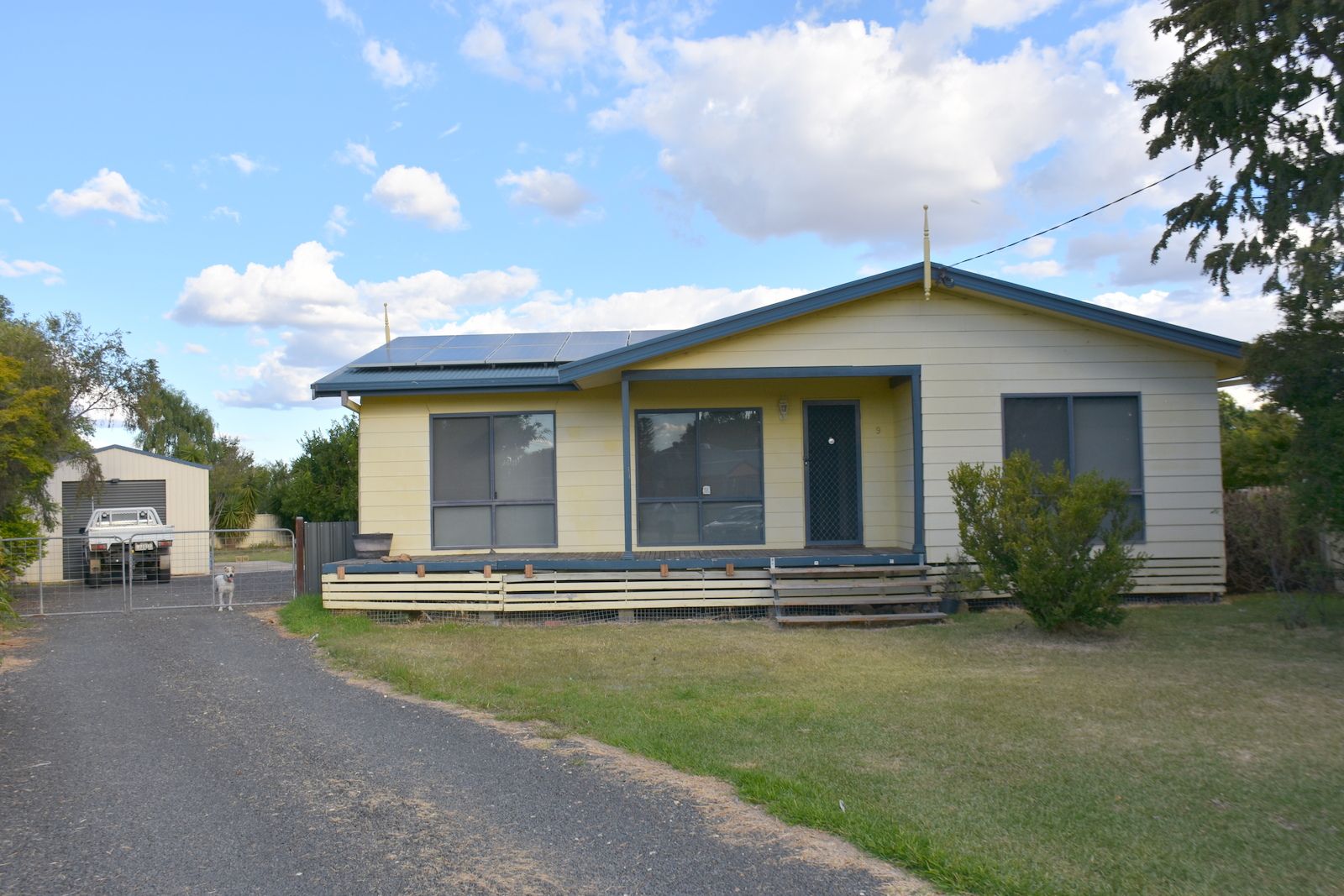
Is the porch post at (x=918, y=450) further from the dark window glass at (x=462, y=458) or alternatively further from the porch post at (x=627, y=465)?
the dark window glass at (x=462, y=458)

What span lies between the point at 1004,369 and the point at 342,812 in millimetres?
9870

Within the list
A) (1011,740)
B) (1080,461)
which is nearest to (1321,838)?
(1011,740)

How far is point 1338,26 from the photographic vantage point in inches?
403

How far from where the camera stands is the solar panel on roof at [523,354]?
14.2 meters

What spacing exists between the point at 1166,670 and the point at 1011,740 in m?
2.87

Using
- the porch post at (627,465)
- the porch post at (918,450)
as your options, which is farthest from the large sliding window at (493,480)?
the porch post at (918,450)

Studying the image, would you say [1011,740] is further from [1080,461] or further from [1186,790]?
[1080,461]

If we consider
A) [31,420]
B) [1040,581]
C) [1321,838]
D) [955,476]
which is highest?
[31,420]

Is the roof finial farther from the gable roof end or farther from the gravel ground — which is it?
the gravel ground

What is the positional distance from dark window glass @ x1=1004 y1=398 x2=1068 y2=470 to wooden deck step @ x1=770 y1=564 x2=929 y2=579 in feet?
6.58

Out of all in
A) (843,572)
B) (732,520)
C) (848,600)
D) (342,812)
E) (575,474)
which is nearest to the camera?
(342,812)

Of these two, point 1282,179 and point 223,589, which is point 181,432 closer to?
point 223,589

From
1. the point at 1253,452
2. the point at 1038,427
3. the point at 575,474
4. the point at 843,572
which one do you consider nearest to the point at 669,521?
the point at 575,474

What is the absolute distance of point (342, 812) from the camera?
5.45 meters
